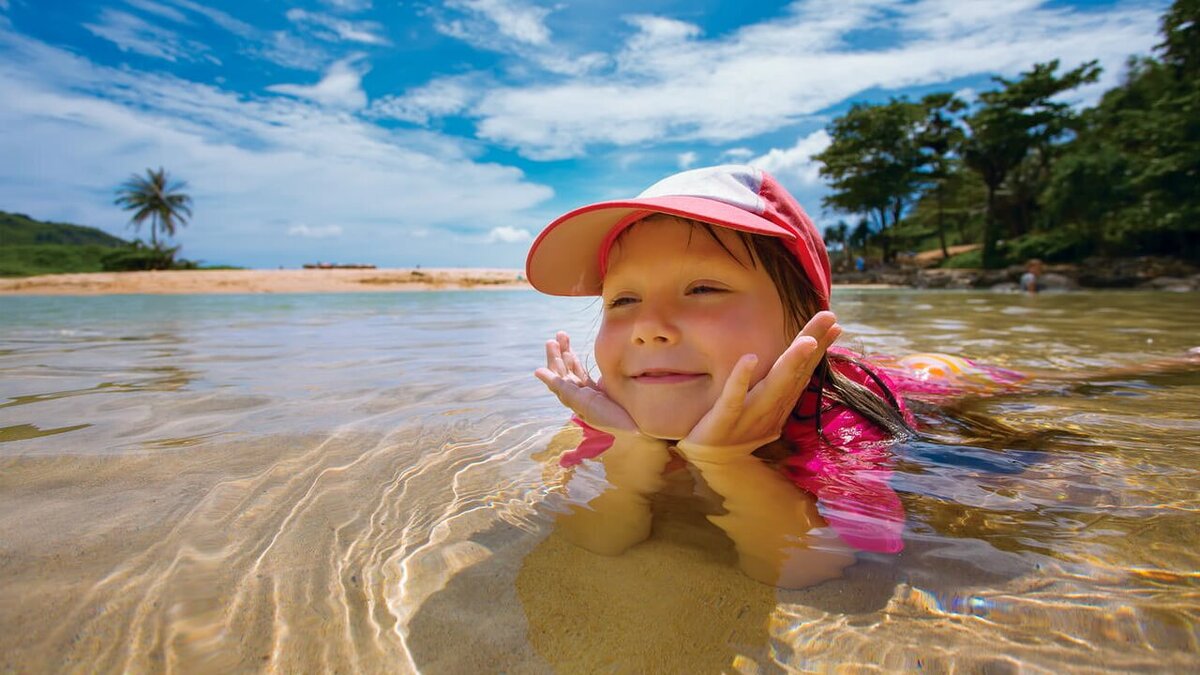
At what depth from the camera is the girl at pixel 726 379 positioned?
1.31 m

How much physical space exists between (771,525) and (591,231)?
100 centimetres

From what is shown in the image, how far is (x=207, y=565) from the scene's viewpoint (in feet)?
3.74

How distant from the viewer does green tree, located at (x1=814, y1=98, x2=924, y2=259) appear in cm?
3241

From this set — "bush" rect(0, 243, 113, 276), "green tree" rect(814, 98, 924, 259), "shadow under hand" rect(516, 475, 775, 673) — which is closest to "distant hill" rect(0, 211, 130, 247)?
"bush" rect(0, 243, 113, 276)

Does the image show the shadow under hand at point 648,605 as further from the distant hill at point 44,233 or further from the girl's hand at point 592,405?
the distant hill at point 44,233

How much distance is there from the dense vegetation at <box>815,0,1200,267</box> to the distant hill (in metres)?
110

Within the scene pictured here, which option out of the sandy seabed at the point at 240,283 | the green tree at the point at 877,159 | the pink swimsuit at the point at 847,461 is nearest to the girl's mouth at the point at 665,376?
the pink swimsuit at the point at 847,461

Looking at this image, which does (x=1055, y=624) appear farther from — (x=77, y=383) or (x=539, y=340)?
(x=539, y=340)

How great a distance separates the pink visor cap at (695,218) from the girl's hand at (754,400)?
0.31m

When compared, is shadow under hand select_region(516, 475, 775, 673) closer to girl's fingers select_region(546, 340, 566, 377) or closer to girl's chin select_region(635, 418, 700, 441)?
girl's chin select_region(635, 418, 700, 441)

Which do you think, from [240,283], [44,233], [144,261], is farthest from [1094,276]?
[44,233]

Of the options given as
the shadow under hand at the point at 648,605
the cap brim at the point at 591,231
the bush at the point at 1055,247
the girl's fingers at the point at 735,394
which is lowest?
the shadow under hand at the point at 648,605

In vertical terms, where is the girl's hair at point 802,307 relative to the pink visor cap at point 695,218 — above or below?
below

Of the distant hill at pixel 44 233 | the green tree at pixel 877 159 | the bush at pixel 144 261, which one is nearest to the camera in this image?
the green tree at pixel 877 159
